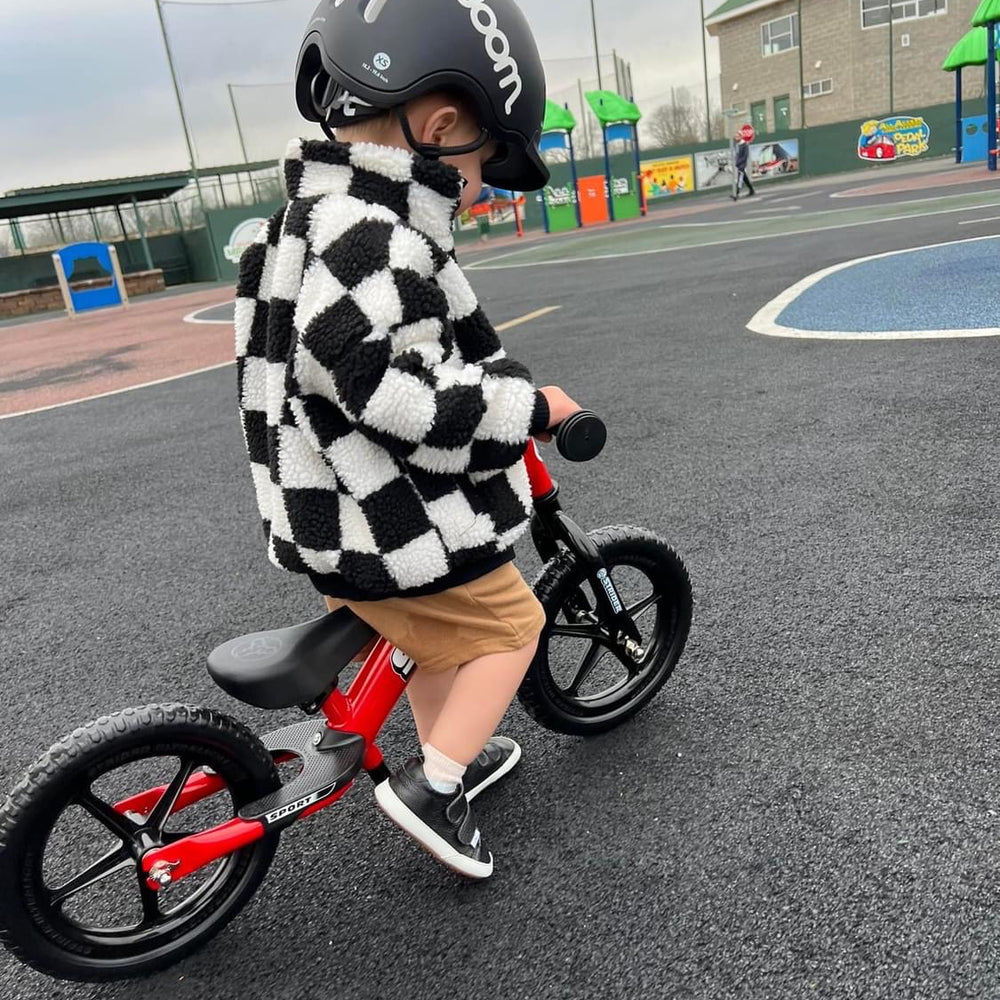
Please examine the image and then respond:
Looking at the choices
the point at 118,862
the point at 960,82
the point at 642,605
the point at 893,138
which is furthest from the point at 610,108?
the point at 118,862

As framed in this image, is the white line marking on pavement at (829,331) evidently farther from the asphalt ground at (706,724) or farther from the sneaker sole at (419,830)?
the sneaker sole at (419,830)

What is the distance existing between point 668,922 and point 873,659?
103 cm

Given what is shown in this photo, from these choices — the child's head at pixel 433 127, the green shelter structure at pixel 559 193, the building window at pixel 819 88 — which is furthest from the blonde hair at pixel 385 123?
the building window at pixel 819 88

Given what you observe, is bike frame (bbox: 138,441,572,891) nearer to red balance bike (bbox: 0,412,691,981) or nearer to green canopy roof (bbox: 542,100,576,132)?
red balance bike (bbox: 0,412,691,981)

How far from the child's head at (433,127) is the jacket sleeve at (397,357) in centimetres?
24

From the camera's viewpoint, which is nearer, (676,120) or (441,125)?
(441,125)

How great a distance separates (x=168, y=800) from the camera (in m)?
1.62

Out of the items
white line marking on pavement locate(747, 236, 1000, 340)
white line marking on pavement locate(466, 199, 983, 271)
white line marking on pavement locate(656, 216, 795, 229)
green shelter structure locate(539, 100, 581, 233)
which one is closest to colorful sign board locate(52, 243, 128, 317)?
white line marking on pavement locate(466, 199, 983, 271)

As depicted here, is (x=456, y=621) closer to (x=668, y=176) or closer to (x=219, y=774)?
(x=219, y=774)

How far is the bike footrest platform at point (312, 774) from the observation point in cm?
167

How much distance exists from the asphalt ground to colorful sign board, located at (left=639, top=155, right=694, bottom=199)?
95.2 feet

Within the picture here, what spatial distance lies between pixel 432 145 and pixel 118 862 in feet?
4.73

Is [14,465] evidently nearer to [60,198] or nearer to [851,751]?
[851,751]

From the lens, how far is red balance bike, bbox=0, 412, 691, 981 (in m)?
1.47
